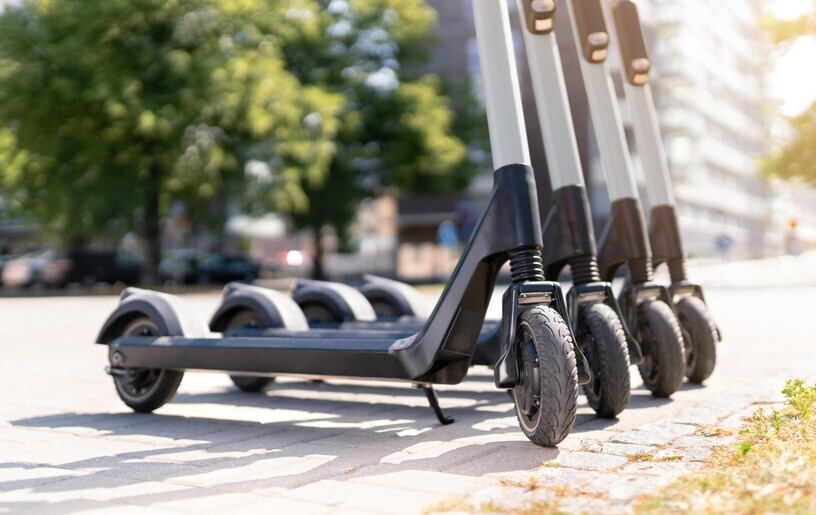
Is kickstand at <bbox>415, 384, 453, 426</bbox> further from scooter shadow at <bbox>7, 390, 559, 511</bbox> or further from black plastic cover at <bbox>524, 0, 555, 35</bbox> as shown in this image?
black plastic cover at <bbox>524, 0, 555, 35</bbox>

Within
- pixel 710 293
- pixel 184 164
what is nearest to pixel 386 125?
pixel 184 164

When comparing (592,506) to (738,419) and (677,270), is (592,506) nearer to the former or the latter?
(738,419)

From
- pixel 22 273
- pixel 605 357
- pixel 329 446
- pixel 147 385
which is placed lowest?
pixel 329 446

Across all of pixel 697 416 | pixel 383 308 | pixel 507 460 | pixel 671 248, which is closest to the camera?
pixel 507 460

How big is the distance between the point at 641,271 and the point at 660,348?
529mm

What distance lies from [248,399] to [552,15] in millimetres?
3288

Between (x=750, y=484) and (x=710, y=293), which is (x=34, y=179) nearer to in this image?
(x=710, y=293)

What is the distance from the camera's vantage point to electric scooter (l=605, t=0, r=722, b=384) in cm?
610

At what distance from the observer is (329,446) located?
4.61 m

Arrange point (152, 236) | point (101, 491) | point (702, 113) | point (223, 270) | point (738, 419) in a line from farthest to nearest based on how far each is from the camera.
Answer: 1. point (702, 113)
2. point (223, 270)
3. point (152, 236)
4. point (738, 419)
5. point (101, 491)

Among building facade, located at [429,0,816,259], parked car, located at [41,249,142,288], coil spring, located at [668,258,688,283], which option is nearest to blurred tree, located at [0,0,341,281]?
parked car, located at [41,249,142,288]

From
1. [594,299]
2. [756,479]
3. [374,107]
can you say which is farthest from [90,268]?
[756,479]

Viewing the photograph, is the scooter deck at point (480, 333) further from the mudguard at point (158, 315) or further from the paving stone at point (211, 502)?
the paving stone at point (211, 502)

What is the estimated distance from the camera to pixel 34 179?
1094 inches
